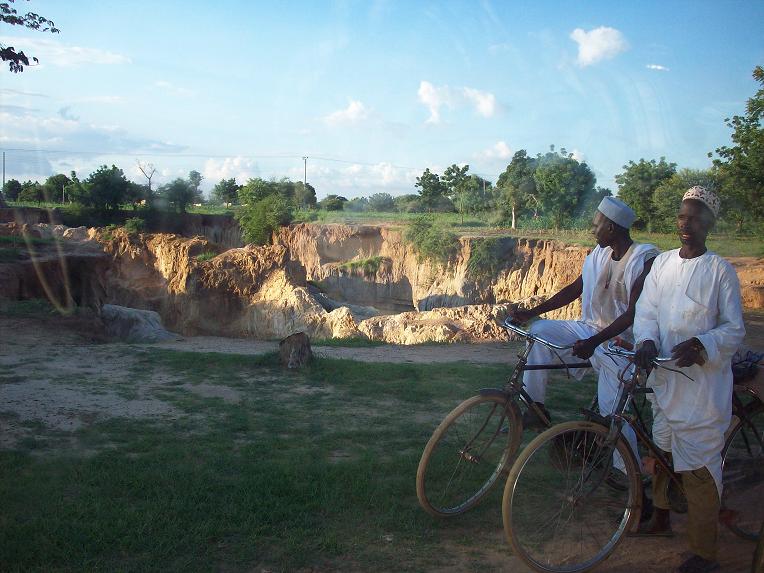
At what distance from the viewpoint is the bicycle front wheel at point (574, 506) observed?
11.0 ft

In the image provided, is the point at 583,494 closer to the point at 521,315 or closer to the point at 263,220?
the point at 521,315

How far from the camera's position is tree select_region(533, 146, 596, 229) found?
3534cm

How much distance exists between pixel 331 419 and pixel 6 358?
5.15m

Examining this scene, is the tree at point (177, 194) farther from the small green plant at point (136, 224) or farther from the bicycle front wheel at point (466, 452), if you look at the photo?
the bicycle front wheel at point (466, 452)

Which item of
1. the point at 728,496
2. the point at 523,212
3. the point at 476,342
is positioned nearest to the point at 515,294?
the point at 523,212

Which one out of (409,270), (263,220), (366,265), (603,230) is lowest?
(409,270)

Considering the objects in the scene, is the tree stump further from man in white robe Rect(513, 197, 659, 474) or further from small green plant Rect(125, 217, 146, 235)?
small green plant Rect(125, 217, 146, 235)

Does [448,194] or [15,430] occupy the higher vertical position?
[448,194]

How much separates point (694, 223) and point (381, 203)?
58.9 metres

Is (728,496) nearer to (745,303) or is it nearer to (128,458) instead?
(128,458)

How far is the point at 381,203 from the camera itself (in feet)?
203

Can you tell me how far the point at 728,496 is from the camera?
4.29 meters

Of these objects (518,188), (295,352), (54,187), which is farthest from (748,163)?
(54,187)

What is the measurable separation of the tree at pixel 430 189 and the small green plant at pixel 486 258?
24.5 metres
